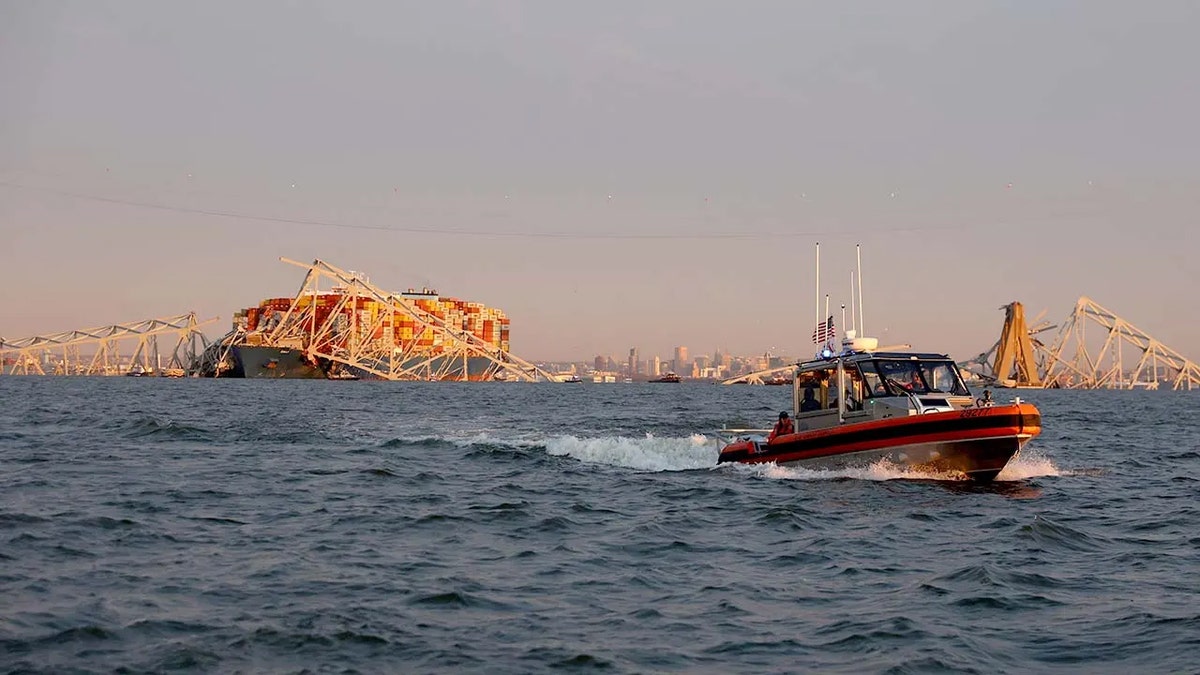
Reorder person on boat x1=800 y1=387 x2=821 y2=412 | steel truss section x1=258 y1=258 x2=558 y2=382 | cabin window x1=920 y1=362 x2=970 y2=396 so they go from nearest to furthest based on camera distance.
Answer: cabin window x1=920 y1=362 x2=970 y2=396 → person on boat x1=800 y1=387 x2=821 y2=412 → steel truss section x1=258 y1=258 x2=558 y2=382

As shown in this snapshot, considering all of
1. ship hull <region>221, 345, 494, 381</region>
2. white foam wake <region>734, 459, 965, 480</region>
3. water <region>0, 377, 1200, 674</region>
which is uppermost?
ship hull <region>221, 345, 494, 381</region>

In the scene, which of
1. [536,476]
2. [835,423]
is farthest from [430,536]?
[835,423]

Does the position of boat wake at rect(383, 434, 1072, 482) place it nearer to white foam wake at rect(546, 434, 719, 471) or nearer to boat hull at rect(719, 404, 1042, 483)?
white foam wake at rect(546, 434, 719, 471)

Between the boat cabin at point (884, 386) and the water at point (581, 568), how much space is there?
4.27ft

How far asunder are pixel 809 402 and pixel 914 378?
2293 mm

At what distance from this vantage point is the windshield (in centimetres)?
2147

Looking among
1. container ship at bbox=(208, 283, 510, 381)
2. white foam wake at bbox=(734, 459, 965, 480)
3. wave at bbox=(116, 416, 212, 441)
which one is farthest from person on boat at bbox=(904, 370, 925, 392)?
container ship at bbox=(208, 283, 510, 381)

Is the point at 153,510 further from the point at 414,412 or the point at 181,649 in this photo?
the point at 414,412

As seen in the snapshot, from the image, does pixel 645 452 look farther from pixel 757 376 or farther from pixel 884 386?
pixel 757 376

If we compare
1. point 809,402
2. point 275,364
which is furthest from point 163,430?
point 275,364

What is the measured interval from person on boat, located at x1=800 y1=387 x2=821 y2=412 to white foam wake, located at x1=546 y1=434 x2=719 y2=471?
274cm

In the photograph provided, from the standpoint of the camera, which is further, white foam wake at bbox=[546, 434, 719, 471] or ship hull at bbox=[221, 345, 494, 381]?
ship hull at bbox=[221, 345, 494, 381]

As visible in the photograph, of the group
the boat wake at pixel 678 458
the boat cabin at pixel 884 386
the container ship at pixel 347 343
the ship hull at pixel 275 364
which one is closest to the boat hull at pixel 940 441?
the boat wake at pixel 678 458

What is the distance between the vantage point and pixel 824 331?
23406mm
